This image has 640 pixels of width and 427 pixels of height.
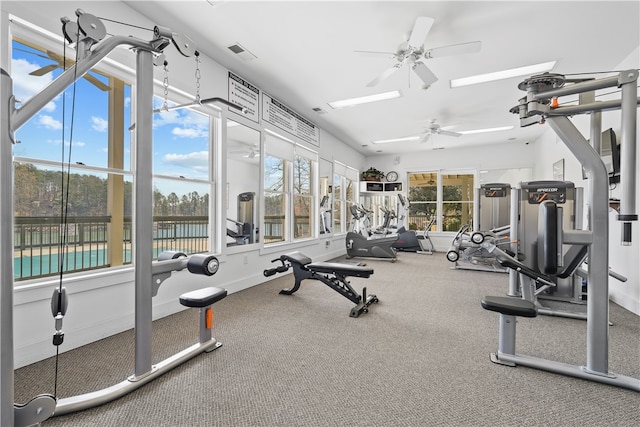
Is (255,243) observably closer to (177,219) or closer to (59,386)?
(177,219)

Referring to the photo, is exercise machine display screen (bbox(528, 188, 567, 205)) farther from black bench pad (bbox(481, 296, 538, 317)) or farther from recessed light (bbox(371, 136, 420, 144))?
recessed light (bbox(371, 136, 420, 144))

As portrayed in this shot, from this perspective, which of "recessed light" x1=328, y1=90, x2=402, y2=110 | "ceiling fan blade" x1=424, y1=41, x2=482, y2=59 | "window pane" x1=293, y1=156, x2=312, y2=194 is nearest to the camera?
"ceiling fan blade" x1=424, y1=41, x2=482, y2=59

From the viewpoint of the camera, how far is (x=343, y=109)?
5121 millimetres

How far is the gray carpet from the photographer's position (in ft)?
4.81

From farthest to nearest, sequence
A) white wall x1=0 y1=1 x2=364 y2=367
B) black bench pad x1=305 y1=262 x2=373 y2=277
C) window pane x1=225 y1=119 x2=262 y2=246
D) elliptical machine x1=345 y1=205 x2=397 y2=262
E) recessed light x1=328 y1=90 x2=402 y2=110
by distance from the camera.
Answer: elliptical machine x1=345 y1=205 x2=397 y2=262
recessed light x1=328 y1=90 x2=402 y2=110
window pane x1=225 y1=119 x2=262 y2=246
black bench pad x1=305 y1=262 x2=373 y2=277
white wall x1=0 y1=1 x2=364 y2=367

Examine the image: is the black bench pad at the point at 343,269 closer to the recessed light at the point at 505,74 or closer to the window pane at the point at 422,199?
the recessed light at the point at 505,74

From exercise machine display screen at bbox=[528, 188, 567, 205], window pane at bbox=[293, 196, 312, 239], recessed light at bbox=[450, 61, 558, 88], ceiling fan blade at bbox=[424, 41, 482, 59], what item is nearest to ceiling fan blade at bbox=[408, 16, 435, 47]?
ceiling fan blade at bbox=[424, 41, 482, 59]

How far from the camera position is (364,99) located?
4672 mm

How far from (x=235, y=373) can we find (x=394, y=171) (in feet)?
25.7

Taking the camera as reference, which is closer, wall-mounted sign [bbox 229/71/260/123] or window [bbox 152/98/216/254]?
window [bbox 152/98/216/254]

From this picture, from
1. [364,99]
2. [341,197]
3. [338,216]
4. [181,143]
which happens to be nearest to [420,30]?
[364,99]

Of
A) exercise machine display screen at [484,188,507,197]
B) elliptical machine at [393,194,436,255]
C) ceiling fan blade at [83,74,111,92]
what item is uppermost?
ceiling fan blade at [83,74,111,92]

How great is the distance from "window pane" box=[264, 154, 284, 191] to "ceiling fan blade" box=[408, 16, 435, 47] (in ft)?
8.82

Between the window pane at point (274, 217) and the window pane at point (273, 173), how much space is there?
150 millimetres
